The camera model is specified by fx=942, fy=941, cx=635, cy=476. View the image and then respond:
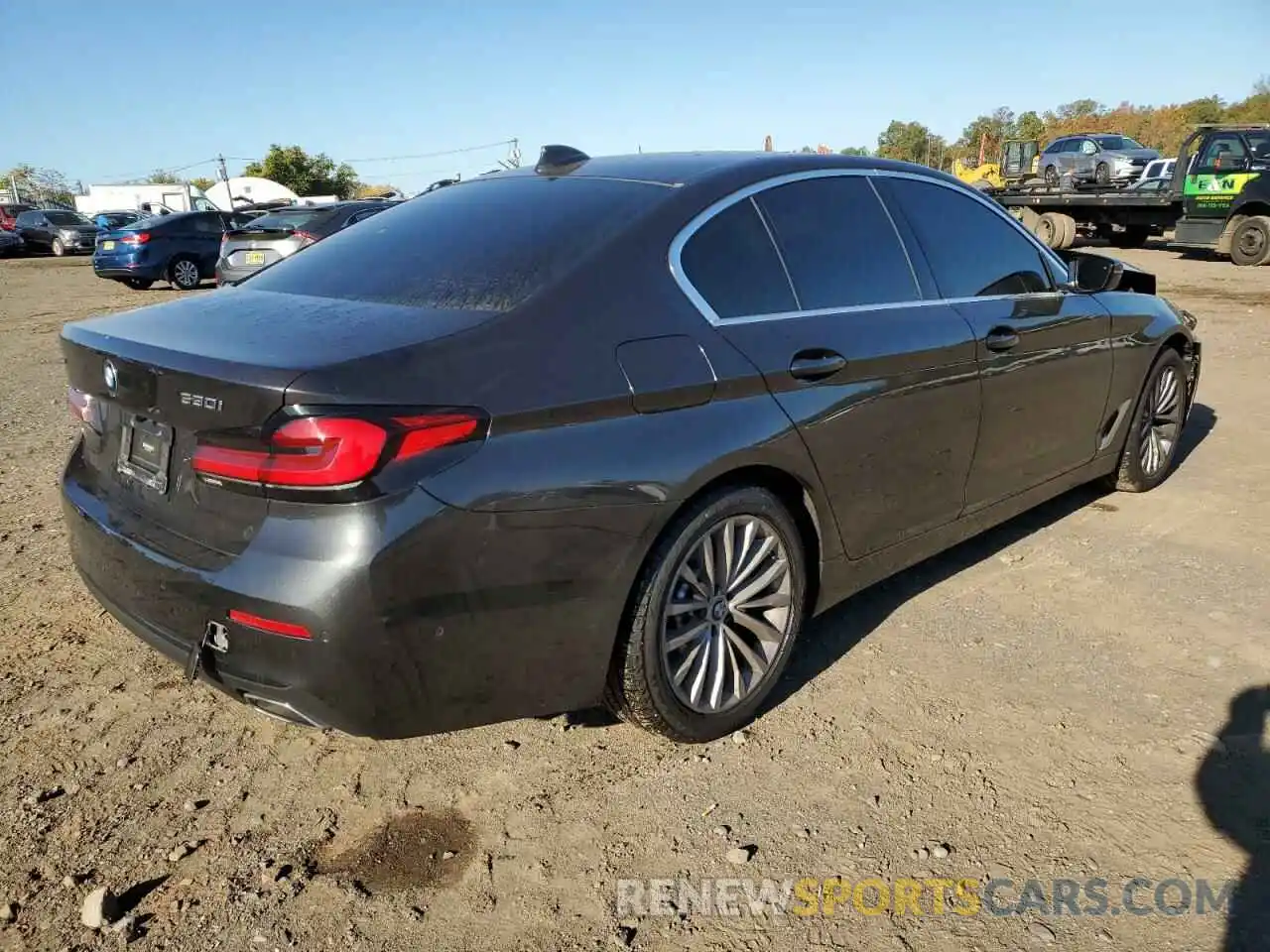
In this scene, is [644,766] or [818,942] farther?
[644,766]

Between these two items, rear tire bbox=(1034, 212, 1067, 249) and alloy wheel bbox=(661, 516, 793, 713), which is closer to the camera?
alloy wheel bbox=(661, 516, 793, 713)

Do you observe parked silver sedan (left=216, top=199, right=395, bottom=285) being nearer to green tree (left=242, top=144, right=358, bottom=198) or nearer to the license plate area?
the license plate area

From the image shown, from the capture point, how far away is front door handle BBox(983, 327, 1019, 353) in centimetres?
354

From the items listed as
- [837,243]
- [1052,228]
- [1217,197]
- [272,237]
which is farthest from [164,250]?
[1217,197]

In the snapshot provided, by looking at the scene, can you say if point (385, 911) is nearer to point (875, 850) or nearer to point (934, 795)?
point (875, 850)

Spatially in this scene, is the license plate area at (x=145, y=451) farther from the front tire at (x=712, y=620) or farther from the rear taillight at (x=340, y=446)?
the front tire at (x=712, y=620)

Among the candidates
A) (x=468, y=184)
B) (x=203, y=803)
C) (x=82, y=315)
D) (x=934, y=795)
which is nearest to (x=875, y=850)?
(x=934, y=795)

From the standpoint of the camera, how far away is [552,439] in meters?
2.23

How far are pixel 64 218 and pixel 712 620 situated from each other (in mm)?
37624

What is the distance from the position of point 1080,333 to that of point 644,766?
9.02 ft

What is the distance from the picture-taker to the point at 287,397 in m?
2.02

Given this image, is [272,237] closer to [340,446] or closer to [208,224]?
[208,224]

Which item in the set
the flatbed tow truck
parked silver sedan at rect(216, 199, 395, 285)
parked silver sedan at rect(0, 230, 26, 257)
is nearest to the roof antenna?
parked silver sedan at rect(216, 199, 395, 285)

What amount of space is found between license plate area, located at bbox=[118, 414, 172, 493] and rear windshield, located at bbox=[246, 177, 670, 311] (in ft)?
1.94
